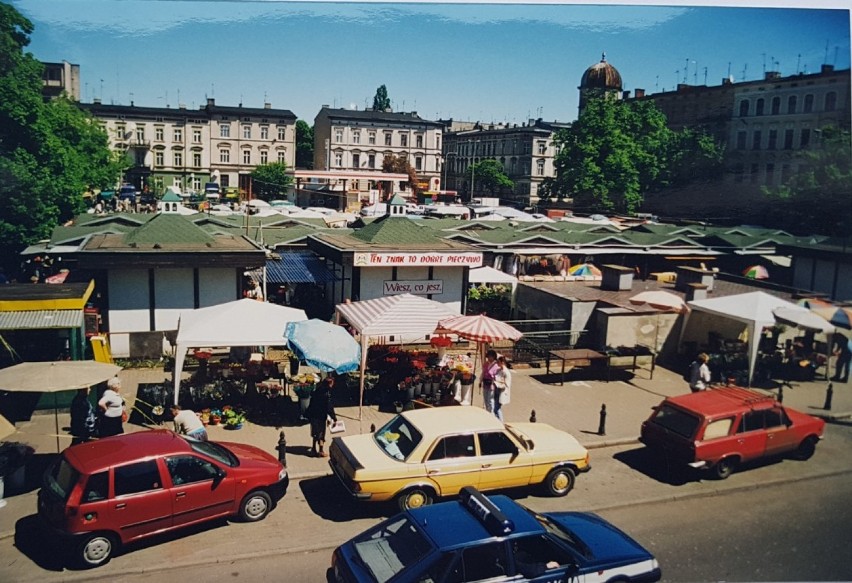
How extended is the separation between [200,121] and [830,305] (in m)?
27.5

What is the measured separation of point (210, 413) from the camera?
44.1 ft

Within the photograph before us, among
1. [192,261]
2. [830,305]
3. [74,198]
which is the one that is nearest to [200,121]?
[74,198]

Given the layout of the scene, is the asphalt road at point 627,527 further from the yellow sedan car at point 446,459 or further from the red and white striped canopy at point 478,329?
the red and white striped canopy at point 478,329

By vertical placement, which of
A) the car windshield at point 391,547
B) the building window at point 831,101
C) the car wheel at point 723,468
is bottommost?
the car wheel at point 723,468

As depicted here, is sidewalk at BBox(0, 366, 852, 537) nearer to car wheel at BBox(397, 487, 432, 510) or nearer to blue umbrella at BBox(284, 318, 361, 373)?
blue umbrella at BBox(284, 318, 361, 373)

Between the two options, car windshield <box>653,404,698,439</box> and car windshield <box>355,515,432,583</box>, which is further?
car windshield <box>653,404,698,439</box>

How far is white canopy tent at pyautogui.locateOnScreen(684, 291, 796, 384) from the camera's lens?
50.3 ft

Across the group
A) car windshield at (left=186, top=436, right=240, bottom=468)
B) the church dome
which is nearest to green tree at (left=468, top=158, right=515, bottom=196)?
the church dome

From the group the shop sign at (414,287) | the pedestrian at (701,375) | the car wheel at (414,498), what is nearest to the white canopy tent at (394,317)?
the shop sign at (414,287)

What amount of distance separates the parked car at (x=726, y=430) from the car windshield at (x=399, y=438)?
481cm

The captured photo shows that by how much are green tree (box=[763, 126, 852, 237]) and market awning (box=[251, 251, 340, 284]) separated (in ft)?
42.4

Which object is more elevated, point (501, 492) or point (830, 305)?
point (830, 305)

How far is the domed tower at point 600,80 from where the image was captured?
13894 millimetres

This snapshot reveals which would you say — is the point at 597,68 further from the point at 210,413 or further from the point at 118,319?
the point at 118,319
